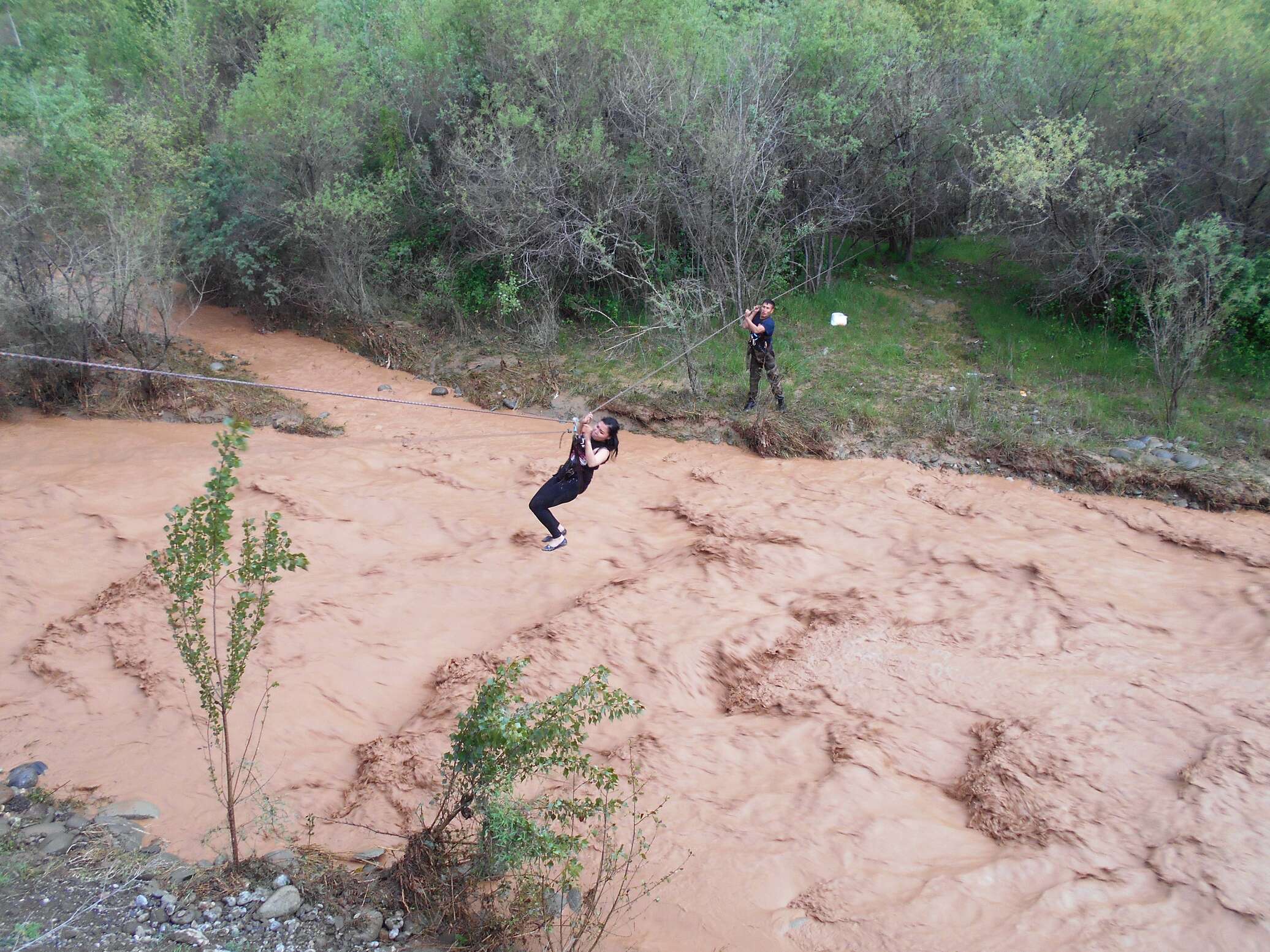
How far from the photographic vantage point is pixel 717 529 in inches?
402

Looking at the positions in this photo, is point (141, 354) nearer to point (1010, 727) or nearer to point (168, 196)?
point (168, 196)

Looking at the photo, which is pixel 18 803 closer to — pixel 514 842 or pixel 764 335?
pixel 514 842

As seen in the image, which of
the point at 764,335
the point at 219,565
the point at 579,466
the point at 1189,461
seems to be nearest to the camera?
the point at 219,565

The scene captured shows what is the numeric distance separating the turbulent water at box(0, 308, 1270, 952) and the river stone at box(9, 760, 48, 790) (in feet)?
0.51

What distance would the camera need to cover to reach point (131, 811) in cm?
623

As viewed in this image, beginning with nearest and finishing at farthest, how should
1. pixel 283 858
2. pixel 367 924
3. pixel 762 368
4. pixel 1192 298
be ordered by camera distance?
pixel 367 924 < pixel 283 858 < pixel 1192 298 < pixel 762 368

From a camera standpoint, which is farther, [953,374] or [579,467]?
[953,374]

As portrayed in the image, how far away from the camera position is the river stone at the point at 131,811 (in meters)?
6.15

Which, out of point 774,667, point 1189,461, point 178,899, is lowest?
point 774,667

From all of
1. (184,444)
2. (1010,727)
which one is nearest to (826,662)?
(1010,727)

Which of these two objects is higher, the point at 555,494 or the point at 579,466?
the point at 579,466

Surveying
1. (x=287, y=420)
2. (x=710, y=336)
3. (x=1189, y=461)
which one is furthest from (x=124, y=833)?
(x=1189, y=461)

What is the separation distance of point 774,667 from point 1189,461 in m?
6.74

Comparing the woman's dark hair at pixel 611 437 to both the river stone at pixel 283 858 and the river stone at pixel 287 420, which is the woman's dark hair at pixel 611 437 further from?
the river stone at pixel 287 420
